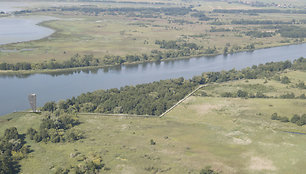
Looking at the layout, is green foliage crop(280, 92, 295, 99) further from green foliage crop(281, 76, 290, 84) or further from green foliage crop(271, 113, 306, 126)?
green foliage crop(271, 113, 306, 126)

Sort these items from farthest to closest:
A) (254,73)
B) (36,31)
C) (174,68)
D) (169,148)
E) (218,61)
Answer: (36,31) → (218,61) → (174,68) → (254,73) → (169,148)

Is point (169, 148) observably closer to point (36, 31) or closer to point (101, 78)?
point (101, 78)

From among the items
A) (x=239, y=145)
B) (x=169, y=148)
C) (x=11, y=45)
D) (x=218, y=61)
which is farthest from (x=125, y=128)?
(x=11, y=45)

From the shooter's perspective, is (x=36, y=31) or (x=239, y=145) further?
(x=36, y=31)

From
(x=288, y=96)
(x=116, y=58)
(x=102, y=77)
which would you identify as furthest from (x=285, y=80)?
(x=116, y=58)

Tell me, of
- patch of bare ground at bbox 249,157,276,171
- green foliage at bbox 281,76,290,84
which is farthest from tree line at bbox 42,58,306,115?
patch of bare ground at bbox 249,157,276,171

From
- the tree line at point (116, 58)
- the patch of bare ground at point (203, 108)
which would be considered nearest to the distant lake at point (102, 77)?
the tree line at point (116, 58)

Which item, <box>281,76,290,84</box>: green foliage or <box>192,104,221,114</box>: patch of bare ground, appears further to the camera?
<box>281,76,290,84</box>: green foliage
